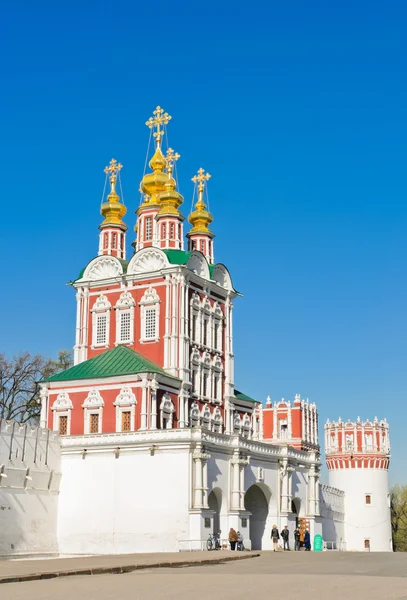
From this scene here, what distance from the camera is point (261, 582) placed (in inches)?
752

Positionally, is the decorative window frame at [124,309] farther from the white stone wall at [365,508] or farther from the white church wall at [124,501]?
the white stone wall at [365,508]

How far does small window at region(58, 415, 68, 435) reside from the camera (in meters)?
45.0

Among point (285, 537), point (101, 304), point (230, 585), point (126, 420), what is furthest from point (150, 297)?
point (230, 585)

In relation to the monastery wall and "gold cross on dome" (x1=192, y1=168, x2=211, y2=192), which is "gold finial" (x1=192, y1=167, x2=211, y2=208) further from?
the monastery wall

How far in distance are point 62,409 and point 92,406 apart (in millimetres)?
1921

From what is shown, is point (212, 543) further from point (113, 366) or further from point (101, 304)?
point (101, 304)

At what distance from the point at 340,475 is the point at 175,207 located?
86.0 ft

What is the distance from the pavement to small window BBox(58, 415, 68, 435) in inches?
833

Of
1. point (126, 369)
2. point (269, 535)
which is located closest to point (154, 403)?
point (126, 369)

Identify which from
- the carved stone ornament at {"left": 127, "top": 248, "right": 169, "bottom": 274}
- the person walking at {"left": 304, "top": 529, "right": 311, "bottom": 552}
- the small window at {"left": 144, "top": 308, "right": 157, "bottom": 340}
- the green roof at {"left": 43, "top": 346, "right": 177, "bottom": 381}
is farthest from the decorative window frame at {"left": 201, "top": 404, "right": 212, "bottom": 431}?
the carved stone ornament at {"left": 127, "top": 248, "right": 169, "bottom": 274}

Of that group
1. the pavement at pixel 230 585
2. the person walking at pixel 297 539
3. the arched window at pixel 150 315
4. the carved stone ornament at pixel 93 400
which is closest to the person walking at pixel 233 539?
the person walking at pixel 297 539

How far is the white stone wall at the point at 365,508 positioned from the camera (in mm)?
62688

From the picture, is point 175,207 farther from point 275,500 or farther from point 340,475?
point 340,475

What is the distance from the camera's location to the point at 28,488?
3875 cm
